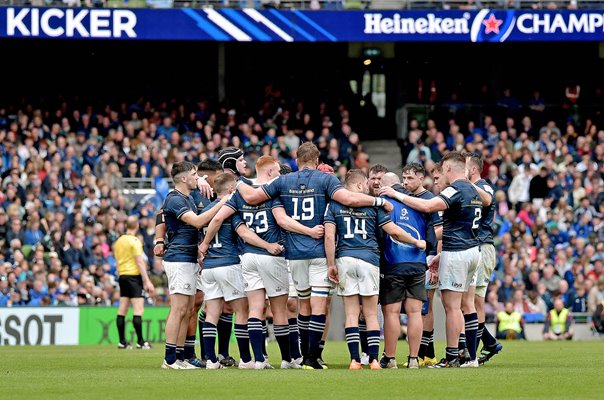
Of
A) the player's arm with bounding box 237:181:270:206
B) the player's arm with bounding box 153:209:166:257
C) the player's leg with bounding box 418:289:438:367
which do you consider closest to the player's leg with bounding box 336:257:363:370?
the player's arm with bounding box 237:181:270:206

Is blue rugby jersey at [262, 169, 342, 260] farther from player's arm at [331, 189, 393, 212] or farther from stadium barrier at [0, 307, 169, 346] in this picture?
stadium barrier at [0, 307, 169, 346]

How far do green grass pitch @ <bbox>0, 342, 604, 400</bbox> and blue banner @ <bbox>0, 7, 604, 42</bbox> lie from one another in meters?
15.8

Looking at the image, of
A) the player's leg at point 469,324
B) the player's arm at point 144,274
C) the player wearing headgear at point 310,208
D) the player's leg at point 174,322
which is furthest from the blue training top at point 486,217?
the player's arm at point 144,274

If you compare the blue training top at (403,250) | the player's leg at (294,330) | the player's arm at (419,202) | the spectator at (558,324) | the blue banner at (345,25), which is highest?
the blue banner at (345,25)

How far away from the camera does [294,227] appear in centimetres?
1417

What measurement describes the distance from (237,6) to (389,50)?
5878 millimetres

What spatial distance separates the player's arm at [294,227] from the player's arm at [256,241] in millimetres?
270

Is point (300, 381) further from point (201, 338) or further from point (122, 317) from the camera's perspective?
point (122, 317)

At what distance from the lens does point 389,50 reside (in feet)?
120

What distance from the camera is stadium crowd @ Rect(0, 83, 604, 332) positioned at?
2645 centimetres

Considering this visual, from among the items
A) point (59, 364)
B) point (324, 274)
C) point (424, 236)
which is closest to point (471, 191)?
point (424, 236)

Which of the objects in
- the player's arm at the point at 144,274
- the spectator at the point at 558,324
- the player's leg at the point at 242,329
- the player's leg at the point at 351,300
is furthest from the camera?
the spectator at the point at 558,324

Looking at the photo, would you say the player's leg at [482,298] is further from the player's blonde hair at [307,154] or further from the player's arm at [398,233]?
the player's blonde hair at [307,154]

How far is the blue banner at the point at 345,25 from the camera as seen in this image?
31828 millimetres
